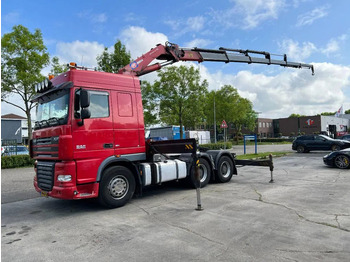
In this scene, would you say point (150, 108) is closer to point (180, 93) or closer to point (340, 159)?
point (180, 93)

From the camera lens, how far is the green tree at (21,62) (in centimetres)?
1712

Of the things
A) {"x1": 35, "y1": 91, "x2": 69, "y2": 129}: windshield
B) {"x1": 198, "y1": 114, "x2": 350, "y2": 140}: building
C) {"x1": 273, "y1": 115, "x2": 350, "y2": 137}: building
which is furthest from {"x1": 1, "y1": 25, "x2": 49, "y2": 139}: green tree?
{"x1": 273, "y1": 115, "x2": 350, "y2": 137}: building

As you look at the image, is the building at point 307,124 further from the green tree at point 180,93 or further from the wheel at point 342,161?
the wheel at point 342,161

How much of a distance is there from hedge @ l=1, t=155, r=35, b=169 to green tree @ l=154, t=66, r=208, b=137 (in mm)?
13444

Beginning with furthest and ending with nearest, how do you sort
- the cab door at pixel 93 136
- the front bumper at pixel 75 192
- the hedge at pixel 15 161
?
the hedge at pixel 15 161
the cab door at pixel 93 136
the front bumper at pixel 75 192

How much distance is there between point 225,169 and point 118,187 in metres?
4.55

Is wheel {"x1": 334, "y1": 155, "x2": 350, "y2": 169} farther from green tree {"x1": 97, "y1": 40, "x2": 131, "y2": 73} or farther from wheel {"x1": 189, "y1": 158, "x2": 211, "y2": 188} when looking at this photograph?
green tree {"x1": 97, "y1": 40, "x2": 131, "y2": 73}

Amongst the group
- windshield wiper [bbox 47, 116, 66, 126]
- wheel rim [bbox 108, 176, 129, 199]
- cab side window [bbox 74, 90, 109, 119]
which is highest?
cab side window [bbox 74, 90, 109, 119]

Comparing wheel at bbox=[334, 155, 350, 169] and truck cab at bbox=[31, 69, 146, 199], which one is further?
wheel at bbox=[334, 155, 350, 169]

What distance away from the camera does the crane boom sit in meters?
8.76

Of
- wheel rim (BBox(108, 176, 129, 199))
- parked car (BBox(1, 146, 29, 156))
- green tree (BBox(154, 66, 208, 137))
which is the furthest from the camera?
green tree (BBox(154, 66, 208, 137))

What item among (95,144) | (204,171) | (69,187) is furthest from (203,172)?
(69,187)

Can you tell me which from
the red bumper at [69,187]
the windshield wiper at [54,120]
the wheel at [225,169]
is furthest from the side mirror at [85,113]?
the wheel at [225,169]

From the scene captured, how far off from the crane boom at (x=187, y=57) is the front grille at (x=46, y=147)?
129 inches
